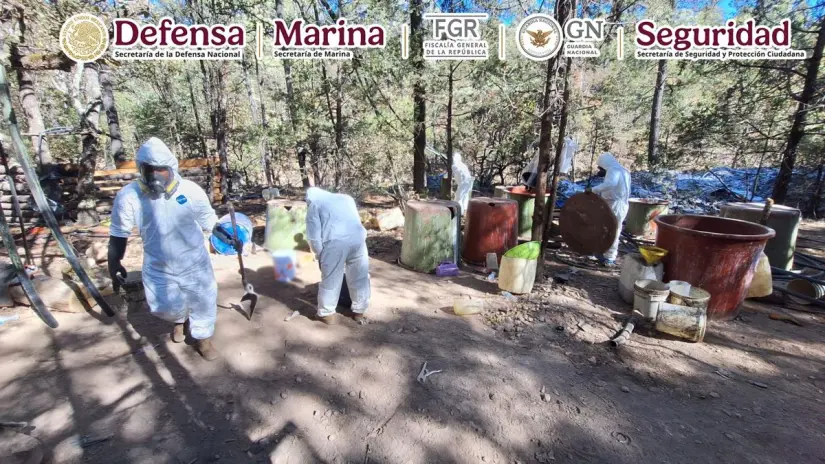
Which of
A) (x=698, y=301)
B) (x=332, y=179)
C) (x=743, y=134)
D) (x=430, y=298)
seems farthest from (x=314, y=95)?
(x=743, y=134)

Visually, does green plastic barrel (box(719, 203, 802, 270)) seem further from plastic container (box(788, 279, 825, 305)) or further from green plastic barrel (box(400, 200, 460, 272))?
green plastic barrel (box(400, 200, 460, 272))

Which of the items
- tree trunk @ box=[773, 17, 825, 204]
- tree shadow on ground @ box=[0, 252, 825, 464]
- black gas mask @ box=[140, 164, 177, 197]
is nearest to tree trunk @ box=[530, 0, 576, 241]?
tree shadow on ground @ box=[0, 252, 825, 464]

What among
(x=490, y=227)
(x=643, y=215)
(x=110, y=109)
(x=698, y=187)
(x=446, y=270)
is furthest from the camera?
(x=110, y=109)

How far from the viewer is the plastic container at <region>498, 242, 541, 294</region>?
4305mm

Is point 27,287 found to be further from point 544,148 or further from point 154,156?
point 544,148

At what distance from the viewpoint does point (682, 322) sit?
3406mm

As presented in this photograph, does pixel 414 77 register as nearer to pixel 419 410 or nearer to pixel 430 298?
pixel 430 298

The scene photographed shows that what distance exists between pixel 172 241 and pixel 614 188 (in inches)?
230

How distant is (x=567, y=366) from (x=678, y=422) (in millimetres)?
801

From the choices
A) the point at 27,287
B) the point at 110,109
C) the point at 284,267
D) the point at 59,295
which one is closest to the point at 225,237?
the point at 284,267

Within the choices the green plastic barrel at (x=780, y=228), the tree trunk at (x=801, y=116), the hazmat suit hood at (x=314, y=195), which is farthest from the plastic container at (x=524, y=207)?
the tree trunk at (x=801, y=116)

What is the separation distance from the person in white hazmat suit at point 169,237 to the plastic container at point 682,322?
410 centimetres

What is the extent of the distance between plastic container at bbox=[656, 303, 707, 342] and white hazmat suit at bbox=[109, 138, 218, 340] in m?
4.11

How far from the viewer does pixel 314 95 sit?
8953mm
